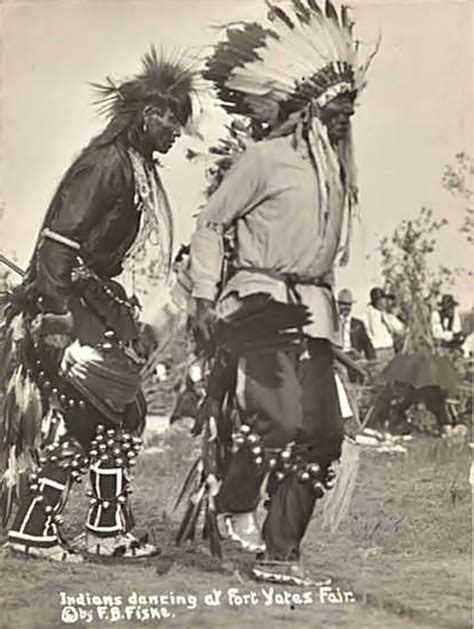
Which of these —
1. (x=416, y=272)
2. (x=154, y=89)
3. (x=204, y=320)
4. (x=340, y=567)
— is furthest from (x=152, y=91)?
(x=340, y=567)

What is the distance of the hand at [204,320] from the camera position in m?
1.16

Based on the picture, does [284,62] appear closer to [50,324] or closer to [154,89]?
[154,89]

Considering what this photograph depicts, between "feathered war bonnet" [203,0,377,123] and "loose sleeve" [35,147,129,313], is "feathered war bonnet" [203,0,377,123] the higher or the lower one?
the higher one

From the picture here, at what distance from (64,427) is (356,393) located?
0.34 m

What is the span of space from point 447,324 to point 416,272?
71 mm

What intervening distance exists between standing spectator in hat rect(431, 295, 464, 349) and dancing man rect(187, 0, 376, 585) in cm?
12

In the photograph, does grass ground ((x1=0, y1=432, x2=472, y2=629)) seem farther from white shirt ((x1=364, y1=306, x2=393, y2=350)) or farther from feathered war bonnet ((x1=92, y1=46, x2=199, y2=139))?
feathered war bonnet ((x1=92, y1=46, x2=199, y2=139))

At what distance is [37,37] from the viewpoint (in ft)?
3.86

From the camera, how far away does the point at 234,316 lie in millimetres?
1160

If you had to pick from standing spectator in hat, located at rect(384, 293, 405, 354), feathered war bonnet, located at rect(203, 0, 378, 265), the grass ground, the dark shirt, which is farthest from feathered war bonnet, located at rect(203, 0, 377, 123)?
the grass ground

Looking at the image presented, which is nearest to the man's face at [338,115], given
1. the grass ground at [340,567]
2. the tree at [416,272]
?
the tree at [416,272]

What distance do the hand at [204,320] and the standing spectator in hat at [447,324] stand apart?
261 millimetres

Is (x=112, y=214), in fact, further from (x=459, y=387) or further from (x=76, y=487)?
(x=459, y=387)

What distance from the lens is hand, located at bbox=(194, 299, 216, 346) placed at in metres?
1.16
